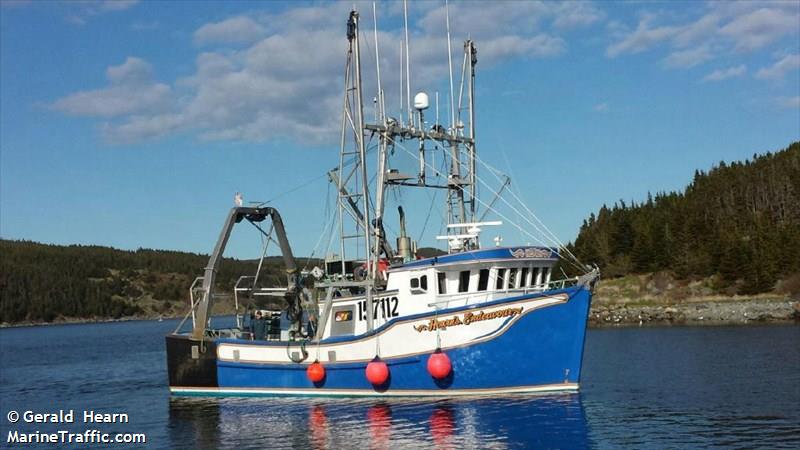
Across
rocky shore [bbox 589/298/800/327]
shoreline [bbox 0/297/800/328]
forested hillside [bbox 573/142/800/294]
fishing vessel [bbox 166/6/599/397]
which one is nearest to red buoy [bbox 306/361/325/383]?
fishing vessel [bbox 166/6/599/397]

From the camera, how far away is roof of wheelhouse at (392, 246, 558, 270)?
27.3 meters

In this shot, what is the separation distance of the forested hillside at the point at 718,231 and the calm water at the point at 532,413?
4620 centimetres

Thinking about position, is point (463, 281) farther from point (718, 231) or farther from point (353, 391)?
point (718, 231)

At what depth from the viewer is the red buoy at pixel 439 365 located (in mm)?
26522

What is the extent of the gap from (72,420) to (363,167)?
585 inches

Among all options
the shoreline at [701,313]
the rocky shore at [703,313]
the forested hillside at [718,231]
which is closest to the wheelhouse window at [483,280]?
the shoreline at [701,313]

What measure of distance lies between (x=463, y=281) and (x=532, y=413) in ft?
18.6

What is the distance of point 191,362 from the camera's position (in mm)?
33781

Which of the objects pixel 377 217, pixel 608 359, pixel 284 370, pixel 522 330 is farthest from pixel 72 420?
pixel 608 359

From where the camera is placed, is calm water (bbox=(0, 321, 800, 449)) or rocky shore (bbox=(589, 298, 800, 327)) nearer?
calm water (bbox=(0, 321, 800, 449))

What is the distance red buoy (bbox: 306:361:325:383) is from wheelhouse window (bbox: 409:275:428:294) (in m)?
4.53

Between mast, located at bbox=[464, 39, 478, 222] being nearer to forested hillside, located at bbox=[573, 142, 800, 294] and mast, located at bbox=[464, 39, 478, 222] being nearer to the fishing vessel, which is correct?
the fishing vessel

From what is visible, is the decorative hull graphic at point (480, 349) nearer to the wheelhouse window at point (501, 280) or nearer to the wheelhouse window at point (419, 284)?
the wheelhouse window at point (419, 284)

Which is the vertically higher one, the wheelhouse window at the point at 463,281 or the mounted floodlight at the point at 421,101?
the mounted floodlight at the point at 421,101
